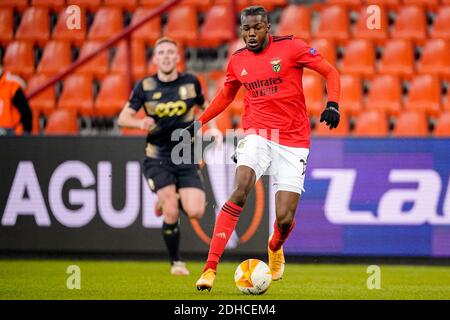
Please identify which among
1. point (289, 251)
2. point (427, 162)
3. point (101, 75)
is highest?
point (101, 75)

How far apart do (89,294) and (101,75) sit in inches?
245

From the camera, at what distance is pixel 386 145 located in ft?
35.6

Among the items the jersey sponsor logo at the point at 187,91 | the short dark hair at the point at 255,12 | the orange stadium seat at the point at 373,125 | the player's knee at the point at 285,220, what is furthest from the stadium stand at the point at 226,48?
the short dark hair at the point at 255,12

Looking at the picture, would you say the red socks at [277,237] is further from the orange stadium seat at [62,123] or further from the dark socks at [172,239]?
the orange stadium seat at [62,123]

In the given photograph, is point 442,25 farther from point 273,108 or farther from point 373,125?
point 273,108

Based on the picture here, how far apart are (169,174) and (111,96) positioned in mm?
3626

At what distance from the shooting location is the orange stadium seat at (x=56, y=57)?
13.7 meters

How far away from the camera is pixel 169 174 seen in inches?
388

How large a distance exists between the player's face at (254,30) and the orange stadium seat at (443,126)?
15.9 feet

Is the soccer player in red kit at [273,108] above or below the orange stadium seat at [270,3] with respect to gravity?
below

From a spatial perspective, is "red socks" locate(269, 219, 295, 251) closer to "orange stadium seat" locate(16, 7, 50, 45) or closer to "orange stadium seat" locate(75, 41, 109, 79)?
"orange stadium seat" locate(75, 41, 109, 79)
